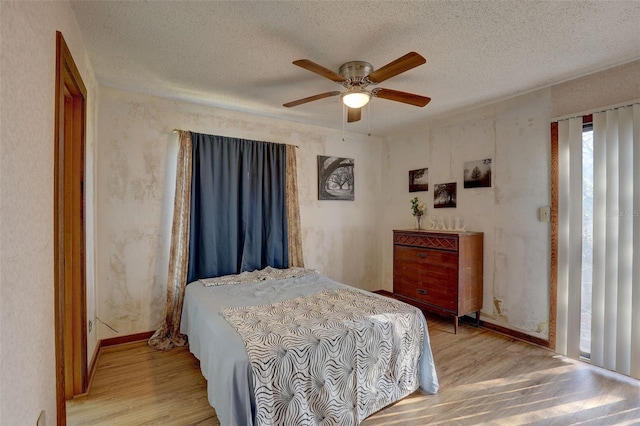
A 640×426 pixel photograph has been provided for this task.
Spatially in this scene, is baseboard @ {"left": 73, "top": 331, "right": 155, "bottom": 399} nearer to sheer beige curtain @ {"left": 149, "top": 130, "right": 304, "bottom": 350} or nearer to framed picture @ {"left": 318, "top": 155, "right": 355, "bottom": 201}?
sheer beige curtain @ {"left": 149, "top": 130, "right": 304, "bottom": 350}

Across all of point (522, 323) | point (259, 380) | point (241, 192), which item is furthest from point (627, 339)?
point (241, 192)

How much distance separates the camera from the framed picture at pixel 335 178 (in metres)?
4.21

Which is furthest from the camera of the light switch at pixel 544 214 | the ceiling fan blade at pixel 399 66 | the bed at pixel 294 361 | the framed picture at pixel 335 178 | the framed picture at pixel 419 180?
the framed picture at pixel 335 178

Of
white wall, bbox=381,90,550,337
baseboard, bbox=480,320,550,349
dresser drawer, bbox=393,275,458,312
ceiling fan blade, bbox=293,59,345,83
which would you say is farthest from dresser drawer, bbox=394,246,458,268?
ceiling fan blade, bbox=293,59,345,83

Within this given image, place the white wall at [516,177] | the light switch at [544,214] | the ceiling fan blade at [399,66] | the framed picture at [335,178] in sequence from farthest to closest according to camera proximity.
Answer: the framed picture at [335,178]
the light switch at [544,214]
the white wall at [516,177]
the ceiling fan blade at [399,66]

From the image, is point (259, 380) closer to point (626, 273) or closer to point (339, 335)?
point (339, 335)

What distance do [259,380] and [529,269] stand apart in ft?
9.43

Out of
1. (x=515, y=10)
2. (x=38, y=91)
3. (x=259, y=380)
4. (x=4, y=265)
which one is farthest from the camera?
(x=515, y=10)

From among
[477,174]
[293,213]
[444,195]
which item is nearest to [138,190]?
[293,213]

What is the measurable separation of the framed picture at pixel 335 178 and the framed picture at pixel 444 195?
117cm

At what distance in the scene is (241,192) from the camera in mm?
3518

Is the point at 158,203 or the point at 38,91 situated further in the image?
the point at 158,203

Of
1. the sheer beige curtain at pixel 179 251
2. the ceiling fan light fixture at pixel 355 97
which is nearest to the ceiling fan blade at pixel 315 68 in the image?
the ceiling fan light fixture at pixel 355 97

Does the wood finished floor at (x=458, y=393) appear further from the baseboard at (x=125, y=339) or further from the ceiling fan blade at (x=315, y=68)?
the ceiling fan blade at (x=315, y=68)
